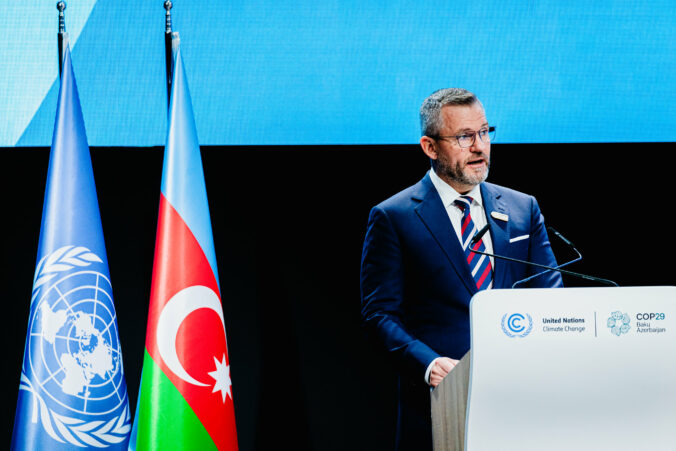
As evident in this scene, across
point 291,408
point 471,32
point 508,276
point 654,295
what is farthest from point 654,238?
point 654,295

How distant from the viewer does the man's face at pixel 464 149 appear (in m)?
2.25

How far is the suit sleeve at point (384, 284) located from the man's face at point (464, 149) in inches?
9.7

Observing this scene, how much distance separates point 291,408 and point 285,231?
80cm

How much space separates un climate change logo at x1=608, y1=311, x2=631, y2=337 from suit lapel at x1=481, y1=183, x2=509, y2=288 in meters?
0.67

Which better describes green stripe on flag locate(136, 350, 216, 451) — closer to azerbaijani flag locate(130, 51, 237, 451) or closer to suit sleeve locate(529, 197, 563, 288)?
azerbaijani flag locate(130, 51, 237, 451)

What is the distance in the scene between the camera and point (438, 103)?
2.30 metres

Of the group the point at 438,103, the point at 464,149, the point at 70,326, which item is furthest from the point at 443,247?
the point at 70,326

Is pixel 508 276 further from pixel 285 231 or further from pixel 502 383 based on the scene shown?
pixel 285 231

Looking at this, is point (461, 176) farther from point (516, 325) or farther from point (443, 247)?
point (516, 325)

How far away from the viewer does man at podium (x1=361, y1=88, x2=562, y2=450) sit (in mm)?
2145

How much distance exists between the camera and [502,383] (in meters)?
1.47

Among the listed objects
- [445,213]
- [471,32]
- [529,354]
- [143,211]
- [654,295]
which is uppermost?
[471,32]

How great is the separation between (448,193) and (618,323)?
35.1 inches

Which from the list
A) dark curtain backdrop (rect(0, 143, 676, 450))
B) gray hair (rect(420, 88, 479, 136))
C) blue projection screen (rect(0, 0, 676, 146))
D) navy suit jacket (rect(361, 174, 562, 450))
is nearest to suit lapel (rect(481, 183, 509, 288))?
navy suit jacket (rect(361, 174, 562, 450))
